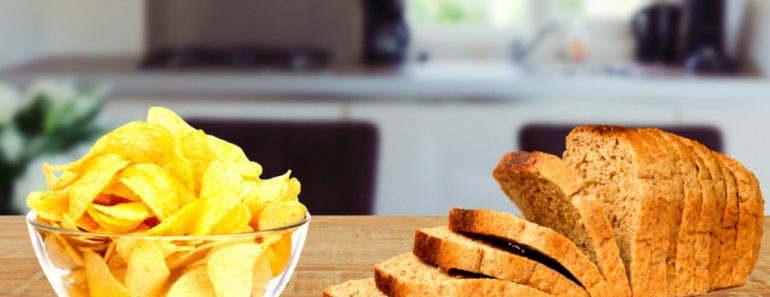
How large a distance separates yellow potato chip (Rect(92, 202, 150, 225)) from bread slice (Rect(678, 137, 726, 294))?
756 millimetres

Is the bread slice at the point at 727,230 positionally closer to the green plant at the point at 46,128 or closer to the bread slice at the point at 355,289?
the bread slice at the point at 355,289

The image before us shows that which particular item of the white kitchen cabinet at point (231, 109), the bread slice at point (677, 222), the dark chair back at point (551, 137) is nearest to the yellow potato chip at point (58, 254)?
the bread slice at point (677, 222)

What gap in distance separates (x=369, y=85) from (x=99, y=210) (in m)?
2.27

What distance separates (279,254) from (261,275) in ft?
0.09

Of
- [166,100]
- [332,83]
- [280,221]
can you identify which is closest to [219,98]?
[166,100]

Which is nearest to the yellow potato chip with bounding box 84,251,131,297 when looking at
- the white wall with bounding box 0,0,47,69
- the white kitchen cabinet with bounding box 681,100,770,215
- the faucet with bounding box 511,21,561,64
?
the white kitchen cabinet with bounding box 681,100,770,215

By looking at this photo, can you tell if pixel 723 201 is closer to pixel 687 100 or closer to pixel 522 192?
pixel 522 192

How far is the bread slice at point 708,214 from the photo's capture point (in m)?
1.35

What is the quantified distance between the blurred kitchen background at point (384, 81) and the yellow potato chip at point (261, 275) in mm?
616

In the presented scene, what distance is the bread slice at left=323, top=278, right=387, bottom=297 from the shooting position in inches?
45.1

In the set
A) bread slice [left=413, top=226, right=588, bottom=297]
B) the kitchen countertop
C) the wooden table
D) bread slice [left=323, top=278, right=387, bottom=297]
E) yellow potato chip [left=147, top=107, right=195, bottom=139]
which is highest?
yellow potato chip [left=147, top=107, right=195, bottom=139]

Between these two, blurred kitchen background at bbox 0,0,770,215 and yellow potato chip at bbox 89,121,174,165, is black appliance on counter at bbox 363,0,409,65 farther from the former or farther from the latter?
yellow potato chip at bbox 89,121,174,165

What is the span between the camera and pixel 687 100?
10.6ft

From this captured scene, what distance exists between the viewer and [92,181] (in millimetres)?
940
